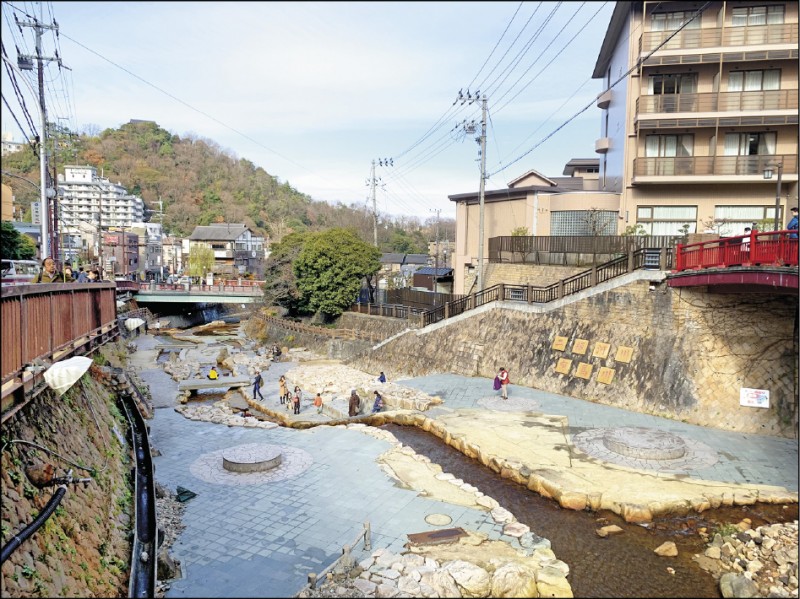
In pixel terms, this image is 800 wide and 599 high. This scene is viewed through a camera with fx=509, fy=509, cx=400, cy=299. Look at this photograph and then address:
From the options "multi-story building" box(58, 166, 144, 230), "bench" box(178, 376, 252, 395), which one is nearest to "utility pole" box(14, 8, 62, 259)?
"bench" box(178, 376, 252, 395)

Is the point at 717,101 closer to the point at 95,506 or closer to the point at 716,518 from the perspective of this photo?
the point at 716,518

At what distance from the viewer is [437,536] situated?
33.4 ft

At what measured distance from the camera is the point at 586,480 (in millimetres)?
12758

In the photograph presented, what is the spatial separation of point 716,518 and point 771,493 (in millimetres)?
1787

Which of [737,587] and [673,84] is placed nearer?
[737,587]

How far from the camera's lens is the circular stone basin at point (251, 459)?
13.6m

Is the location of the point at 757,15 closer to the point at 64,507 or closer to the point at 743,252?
the point at 743,252

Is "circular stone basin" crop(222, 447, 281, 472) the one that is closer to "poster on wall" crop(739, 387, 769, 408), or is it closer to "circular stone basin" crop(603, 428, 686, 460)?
"circular stone basin" crop(603, 428, 686, 460)

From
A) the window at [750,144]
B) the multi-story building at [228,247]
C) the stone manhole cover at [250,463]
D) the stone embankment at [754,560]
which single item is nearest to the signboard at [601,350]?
the stone embankment at [754,560]

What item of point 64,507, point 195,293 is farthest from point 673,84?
point 195,293

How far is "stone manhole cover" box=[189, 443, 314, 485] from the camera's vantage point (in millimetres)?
13273

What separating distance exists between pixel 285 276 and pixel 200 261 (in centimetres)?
3042

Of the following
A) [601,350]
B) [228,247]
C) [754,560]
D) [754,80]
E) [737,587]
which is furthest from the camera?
[228,247]

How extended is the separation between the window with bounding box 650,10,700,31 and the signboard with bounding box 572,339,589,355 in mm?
17530
